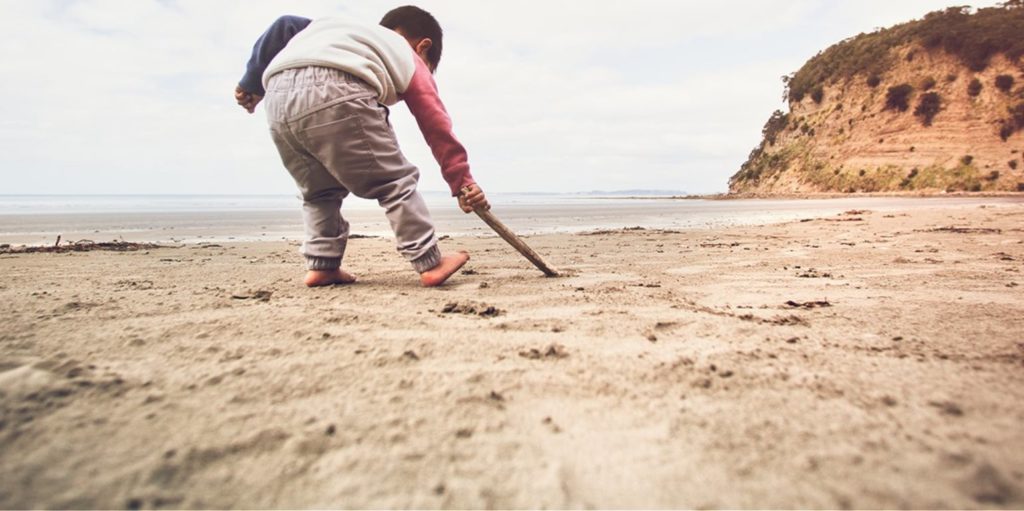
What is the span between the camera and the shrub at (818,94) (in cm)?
2925

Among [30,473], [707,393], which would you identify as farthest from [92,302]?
[707,393]

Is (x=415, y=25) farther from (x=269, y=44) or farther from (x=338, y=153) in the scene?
(x=338, y=153)

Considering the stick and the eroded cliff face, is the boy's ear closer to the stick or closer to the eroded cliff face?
the stick

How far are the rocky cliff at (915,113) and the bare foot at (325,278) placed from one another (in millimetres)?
26522

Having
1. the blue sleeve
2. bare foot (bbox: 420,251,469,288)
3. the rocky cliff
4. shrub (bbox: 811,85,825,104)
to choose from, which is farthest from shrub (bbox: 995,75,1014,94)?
the blue sleeve

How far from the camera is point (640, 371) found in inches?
44.4

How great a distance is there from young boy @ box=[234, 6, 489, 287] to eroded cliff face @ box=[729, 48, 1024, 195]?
1018 inches

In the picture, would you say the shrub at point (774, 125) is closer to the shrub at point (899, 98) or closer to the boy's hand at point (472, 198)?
the shrub at point (899, 98)

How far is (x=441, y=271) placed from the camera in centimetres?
244

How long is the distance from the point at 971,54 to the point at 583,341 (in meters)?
32.1

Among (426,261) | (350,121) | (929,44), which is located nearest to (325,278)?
(426,261)

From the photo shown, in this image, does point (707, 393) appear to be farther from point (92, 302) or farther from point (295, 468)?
point (92, 302)

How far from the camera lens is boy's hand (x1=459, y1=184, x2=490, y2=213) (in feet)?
8.10

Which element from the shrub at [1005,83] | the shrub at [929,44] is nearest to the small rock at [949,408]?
the shrub at [1005,83]
